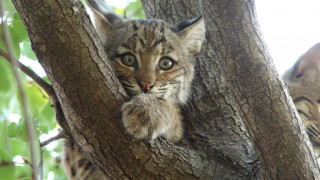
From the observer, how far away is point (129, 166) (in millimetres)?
2475

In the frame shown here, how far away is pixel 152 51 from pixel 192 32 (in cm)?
67

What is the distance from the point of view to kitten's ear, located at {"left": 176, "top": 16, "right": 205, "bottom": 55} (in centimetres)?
385

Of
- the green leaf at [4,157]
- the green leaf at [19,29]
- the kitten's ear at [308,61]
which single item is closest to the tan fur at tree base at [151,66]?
the green leaf at [19,29]

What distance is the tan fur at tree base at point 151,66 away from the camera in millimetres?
3139

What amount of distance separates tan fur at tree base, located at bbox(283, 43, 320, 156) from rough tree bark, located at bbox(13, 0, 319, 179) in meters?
1.96

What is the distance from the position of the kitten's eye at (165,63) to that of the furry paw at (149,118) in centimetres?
54

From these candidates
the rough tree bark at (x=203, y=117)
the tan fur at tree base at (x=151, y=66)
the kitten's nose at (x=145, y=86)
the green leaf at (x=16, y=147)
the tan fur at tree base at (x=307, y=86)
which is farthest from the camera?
the tan fur at tree base at (x=307, y=86)

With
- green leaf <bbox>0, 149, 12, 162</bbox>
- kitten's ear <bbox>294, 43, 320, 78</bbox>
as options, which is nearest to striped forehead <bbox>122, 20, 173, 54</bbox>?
kitten's ear <bbox>294, 43, 320, 78</bbox>

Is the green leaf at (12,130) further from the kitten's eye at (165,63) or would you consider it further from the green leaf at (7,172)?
the kitten's eye at (165,63)

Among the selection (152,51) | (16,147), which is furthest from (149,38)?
(16,147)

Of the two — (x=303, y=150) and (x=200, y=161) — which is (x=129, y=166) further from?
(x=303, y=150)

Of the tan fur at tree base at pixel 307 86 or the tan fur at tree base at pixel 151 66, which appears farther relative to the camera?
the tan fur at tree base at pixel 307 86

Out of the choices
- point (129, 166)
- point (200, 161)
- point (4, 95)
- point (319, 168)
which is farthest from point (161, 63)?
point (4, 95)

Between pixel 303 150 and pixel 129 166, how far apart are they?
1.26 m
